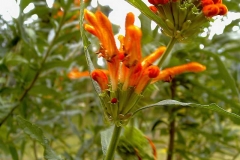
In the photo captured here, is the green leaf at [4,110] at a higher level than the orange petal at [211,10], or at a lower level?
lower

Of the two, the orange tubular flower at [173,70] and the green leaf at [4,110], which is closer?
the orange tubular flower at [173,70]

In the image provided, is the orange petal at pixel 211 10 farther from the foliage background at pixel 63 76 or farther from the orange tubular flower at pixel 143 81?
the foliage background at pixel 63 76

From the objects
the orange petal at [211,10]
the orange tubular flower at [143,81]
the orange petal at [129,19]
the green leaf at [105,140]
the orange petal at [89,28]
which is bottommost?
the green leaf at [105,140]

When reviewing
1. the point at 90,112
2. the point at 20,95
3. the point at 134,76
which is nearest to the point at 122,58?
the point at 134,76

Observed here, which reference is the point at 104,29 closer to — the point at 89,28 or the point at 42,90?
the point at 89,28

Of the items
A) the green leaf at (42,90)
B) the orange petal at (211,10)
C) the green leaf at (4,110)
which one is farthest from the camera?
the green leaf at (42,90)

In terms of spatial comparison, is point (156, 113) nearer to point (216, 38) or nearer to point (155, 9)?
point (216, 38)

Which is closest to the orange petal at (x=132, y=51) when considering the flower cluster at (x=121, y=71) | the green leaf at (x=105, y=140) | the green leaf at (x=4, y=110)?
the flower cluster at (x=121, y=71)

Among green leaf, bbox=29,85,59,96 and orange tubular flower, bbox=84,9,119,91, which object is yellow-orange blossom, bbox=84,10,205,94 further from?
green leaf, bbox=29,85,59,96

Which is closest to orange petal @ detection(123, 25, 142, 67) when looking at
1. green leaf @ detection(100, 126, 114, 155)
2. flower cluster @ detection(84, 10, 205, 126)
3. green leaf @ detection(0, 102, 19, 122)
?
flower cluster @ detection(84, 10, 205, 126)
